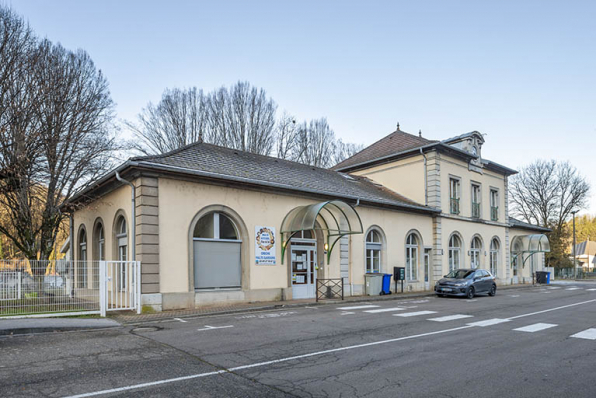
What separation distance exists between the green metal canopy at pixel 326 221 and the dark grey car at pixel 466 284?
5.00 metres

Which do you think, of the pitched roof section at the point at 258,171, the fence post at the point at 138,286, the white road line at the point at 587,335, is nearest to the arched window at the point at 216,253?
the pitched roof section at the point at 258,171

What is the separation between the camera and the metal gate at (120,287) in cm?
1280

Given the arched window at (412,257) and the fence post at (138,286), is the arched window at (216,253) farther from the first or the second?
the arched window at (412,257)

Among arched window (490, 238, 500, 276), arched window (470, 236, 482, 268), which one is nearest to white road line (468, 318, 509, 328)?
arched window (470, 236, 482, 268)

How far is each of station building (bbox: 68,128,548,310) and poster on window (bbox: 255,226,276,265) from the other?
4 centimetres

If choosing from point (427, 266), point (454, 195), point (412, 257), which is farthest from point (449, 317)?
point (454, 195)

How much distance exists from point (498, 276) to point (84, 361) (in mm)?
30883

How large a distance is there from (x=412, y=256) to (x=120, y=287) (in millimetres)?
15984

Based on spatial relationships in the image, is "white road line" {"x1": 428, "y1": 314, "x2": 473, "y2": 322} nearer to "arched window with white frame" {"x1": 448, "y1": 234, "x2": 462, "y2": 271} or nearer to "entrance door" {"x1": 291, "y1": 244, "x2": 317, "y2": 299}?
"entrance door" {"x1": 291, "y1": 244, "x2": 317, "y2": 299}

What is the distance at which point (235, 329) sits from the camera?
10.5 metres

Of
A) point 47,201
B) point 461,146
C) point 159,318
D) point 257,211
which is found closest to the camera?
point 159,318

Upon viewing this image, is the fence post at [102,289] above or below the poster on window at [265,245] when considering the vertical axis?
below

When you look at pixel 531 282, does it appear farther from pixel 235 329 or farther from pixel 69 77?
pixel 69 77

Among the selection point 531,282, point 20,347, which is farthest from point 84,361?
point 531,282
